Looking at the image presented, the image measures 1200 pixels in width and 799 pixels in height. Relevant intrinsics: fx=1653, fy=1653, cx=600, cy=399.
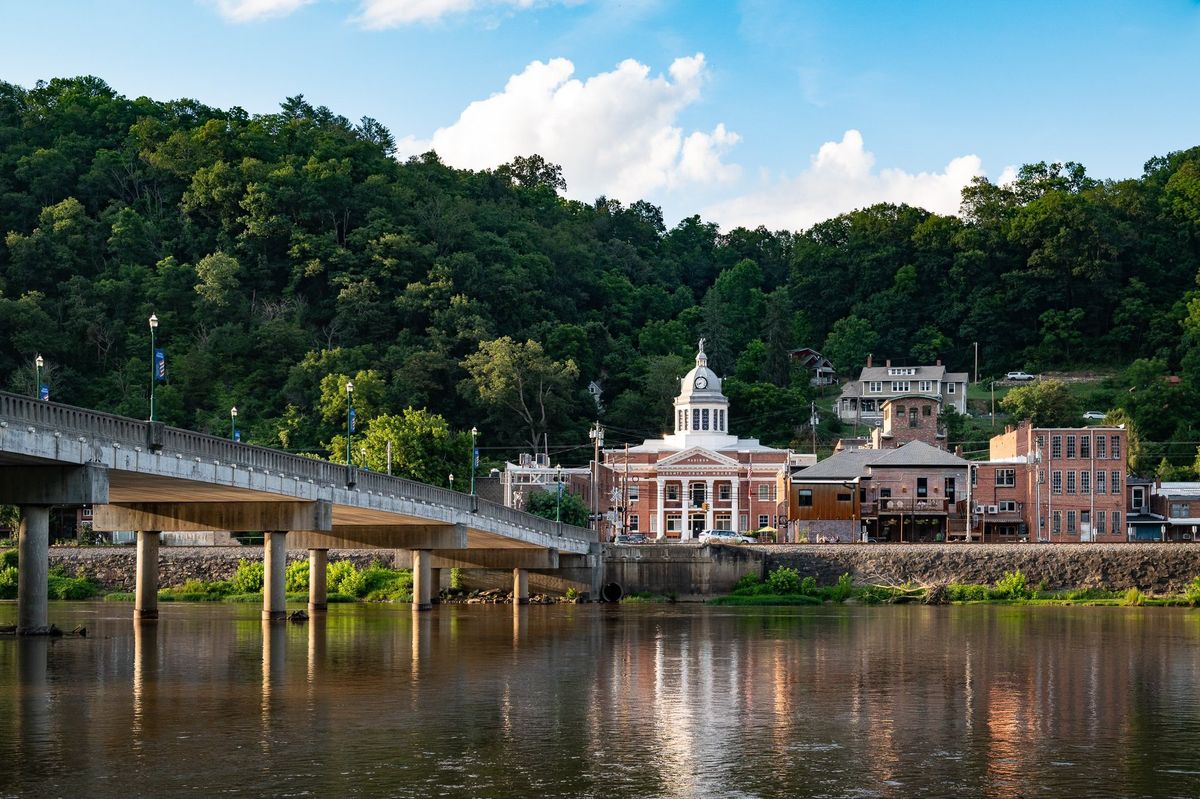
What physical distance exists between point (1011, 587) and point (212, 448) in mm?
55881

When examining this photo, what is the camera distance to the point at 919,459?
119688 mm

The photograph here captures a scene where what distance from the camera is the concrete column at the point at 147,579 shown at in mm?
73812

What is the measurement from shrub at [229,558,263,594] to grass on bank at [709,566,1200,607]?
28524 mm

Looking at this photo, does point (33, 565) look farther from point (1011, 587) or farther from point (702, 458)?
point (702, 458)

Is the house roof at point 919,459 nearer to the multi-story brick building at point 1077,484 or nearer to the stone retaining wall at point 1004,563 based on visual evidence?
the multi-story brick building at point 1077,484

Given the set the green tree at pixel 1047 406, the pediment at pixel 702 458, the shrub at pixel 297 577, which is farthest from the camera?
the green tree at pixel 1047 406

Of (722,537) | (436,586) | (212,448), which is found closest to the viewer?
(212,448)

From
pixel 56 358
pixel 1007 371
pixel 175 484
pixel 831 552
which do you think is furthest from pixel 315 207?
pixel 175 484

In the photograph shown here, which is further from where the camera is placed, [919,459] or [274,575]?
[919,459]

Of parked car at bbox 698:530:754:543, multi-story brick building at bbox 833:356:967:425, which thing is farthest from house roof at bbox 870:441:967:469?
multi-story brick building at bbox 833:356:967:425

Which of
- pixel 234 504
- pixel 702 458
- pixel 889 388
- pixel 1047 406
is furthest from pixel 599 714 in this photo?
pixel 889 388

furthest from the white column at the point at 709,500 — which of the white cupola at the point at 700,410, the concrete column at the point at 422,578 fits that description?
the concrete column at the point at 422,578

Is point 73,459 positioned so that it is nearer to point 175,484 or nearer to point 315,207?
point 175,484

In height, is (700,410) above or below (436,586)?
above
